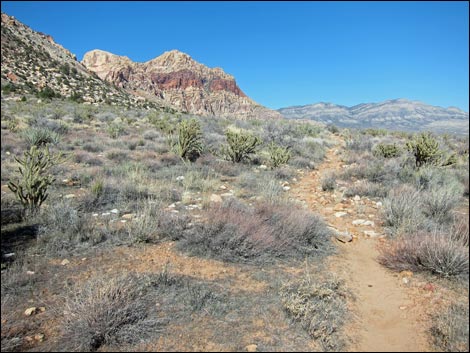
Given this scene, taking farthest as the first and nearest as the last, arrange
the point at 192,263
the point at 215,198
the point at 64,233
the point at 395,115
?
the point at 395,115 → the point at 215,198 → the point at 64,233 → the point at 192,263

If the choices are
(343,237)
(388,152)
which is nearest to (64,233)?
(343,237)

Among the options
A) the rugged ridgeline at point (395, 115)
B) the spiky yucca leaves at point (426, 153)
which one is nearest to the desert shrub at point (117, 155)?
the spiky yucca leaves at point (426, 153)

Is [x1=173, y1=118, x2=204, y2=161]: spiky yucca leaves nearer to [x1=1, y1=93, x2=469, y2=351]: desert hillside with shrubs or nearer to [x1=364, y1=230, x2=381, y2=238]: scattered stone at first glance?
[x1=1, y1=93, x2=469, y2=351]: desert hillside with shrubs

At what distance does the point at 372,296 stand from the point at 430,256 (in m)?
0.91

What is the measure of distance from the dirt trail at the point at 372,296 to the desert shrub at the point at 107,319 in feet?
5.71

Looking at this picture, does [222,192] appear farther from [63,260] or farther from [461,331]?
[461,331]

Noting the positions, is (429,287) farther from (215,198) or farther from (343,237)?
(215,198)

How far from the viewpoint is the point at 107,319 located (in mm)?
2432

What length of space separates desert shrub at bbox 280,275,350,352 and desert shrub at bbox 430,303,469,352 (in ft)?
2.34

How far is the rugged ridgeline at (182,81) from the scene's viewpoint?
8525cm

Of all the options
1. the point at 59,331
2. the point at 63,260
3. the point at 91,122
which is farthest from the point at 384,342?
the point at 91,122

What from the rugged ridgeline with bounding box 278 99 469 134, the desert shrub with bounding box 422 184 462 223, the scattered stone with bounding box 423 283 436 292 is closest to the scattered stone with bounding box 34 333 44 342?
the scattered stone with bounding box 423 283 436 292

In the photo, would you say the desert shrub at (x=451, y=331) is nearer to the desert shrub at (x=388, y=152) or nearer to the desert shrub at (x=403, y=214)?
the desert shrub at (x=403, y=214)

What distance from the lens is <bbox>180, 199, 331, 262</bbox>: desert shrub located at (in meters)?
3.93
